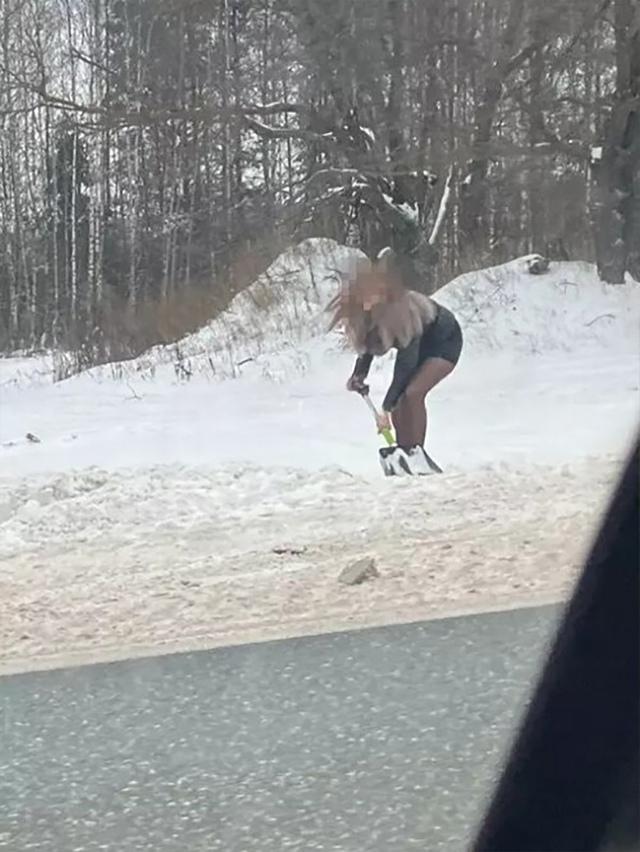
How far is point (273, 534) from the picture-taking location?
7.32 meters

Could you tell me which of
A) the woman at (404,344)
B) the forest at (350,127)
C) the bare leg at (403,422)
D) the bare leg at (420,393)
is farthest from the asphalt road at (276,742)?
the forest at (350,127)

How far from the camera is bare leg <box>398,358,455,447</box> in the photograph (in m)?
9.48

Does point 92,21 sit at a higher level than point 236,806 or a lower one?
higher

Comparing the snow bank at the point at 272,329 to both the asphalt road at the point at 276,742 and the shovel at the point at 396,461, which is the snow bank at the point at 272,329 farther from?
the asphalt road at the point at 276,742

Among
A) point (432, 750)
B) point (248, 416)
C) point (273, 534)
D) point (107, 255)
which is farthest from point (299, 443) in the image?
point (107, 255)

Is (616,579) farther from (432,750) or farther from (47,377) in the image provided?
(47,377)

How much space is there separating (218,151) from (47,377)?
3960 mm

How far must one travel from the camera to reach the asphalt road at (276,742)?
3.58 meters

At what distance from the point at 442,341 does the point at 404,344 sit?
80cm

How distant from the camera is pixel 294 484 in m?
8.45

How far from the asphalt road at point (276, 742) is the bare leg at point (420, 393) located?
13.4ft

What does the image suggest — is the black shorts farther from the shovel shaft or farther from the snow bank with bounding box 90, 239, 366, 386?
the snow bank with bounding box 90, 239, 366, 386

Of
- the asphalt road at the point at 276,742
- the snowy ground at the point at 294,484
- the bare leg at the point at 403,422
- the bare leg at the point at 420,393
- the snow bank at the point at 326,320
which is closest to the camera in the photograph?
the asphalt road at the point at 276,742

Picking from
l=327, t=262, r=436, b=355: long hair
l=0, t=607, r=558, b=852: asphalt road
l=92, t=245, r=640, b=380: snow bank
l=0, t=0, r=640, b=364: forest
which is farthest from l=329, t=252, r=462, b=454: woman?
l=0, t=607, r=558, b=852: asphalt road
